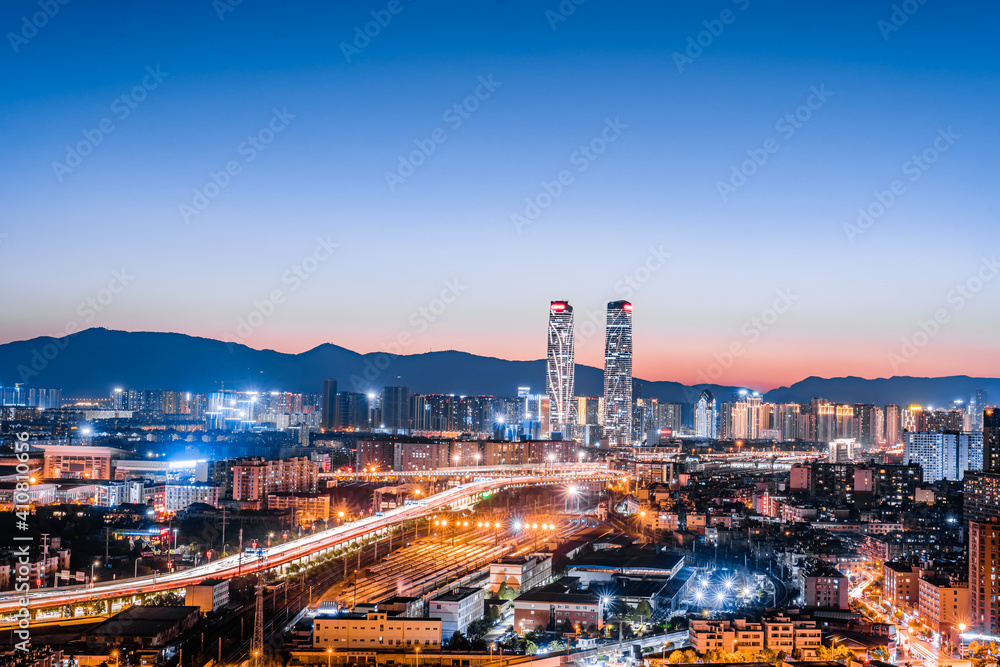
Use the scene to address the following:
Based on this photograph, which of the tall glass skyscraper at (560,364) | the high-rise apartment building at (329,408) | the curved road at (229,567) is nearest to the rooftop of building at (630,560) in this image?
the curved road at (229,567)

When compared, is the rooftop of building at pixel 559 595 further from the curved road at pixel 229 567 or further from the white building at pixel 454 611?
the curved road at pixel 229 567

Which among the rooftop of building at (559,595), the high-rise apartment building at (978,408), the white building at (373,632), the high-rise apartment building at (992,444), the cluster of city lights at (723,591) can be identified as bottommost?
the cluster of city lights at (723,591)

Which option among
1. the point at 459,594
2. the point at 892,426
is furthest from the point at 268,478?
the point at 892,426

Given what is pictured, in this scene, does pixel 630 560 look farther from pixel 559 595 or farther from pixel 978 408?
pixel 978 408

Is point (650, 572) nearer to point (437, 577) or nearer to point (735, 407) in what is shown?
point (437, 577)

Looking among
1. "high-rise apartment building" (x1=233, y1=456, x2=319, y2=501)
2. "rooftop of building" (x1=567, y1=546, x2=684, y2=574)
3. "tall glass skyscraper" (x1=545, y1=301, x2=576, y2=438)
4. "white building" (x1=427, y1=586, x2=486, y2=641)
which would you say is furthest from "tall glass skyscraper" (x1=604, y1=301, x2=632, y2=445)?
"white building" (x1=427, y1=586, x2=486, y2=641)
